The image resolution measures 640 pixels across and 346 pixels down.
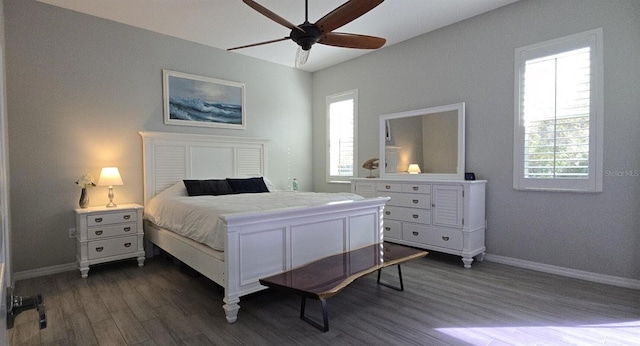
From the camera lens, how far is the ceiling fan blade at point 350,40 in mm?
2738

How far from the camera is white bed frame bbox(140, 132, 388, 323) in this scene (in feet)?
7.97

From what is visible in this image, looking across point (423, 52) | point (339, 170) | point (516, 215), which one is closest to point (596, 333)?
point (516, 215)

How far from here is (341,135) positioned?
5672mm

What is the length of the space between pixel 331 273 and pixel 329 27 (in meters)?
1.91

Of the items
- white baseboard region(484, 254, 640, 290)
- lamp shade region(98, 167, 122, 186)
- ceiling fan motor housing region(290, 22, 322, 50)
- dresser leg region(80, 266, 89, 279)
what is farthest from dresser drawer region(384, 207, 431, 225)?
dresser leg region(80, 266, 89, 279)

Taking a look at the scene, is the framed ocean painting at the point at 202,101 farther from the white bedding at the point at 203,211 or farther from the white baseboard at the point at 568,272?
the white baseboard at the point at 568,272

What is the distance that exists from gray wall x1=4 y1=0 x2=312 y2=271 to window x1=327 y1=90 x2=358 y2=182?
2.25 m

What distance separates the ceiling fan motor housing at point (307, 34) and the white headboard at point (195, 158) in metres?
2.52

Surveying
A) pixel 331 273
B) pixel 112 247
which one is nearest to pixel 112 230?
pixel 112 247

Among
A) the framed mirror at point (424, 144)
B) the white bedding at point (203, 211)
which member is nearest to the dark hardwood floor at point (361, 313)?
the white bedding at point (203, 211)

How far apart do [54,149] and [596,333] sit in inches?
206

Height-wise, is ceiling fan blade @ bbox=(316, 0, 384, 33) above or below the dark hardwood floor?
above

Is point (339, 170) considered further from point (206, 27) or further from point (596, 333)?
point (596, 333)

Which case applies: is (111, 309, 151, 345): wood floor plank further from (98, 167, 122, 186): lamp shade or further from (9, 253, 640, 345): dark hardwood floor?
(98, 167, 122, 186): lamp shade
